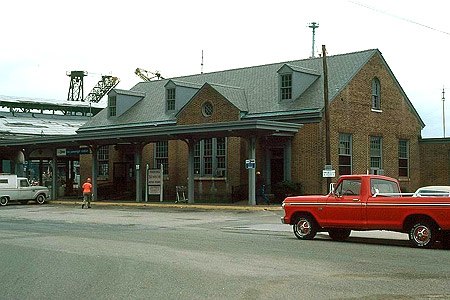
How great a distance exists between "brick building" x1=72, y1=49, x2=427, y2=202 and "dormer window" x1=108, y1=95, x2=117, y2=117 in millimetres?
3542

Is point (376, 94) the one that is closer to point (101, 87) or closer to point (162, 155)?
point (162, 155)

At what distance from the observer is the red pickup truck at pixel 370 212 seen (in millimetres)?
16641

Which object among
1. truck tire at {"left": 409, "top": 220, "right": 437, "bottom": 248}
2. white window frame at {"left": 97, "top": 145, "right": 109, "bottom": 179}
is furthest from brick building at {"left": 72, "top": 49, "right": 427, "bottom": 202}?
truck tire at {"left": 409, "top": 220, "right": 437, "bottom": 248}

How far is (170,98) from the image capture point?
45375 mm

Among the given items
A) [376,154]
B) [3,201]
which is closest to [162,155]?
[3,201]

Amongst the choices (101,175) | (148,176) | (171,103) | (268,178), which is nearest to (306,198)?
(268,178)

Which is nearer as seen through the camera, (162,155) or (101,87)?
(162,155)

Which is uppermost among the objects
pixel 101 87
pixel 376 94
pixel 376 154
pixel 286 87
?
pixel 101 87

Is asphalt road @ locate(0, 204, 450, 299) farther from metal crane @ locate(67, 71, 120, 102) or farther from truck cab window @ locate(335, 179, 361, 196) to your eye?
metal crane @ locate(67, 71, 120, 102)

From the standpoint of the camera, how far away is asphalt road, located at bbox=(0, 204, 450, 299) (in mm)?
10359

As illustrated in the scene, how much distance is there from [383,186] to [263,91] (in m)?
23.2

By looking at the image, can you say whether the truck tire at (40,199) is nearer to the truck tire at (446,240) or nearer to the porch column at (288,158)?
the porch column at (288,158)

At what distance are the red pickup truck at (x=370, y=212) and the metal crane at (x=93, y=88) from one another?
102m

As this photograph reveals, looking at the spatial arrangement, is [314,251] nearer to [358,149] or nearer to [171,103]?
[358,149]
